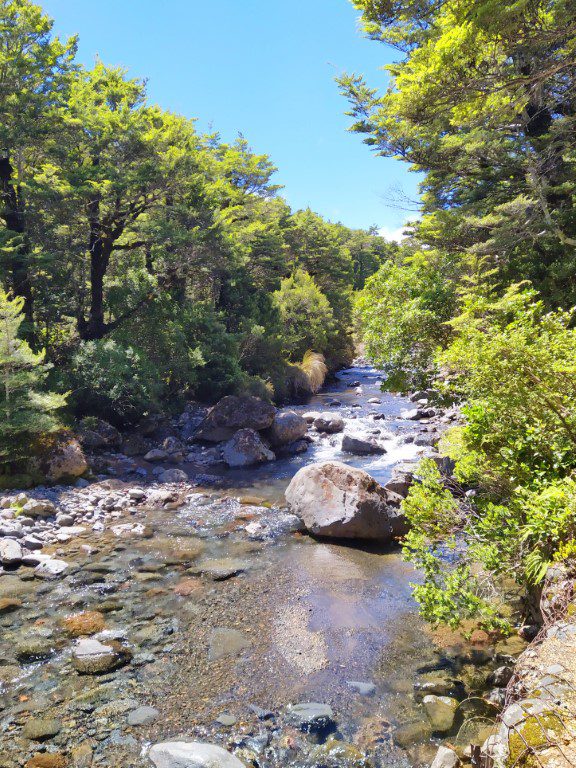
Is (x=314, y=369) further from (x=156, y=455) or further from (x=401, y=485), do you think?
(x=401, y=485)

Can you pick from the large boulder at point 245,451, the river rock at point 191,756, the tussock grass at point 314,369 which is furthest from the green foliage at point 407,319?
the tussock grass at point 314,369

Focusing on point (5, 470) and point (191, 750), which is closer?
point (191, 750)

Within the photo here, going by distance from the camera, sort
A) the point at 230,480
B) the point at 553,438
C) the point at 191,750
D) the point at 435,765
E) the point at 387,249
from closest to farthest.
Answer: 1. the point at 435,765
2. the point at 191,750
3. the point at 553,438
4. the point at 230,480
5. the point at 387,249

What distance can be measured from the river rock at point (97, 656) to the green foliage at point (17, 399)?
7769mm

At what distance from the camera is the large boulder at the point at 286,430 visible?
20.5 m

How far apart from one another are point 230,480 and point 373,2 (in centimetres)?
1344

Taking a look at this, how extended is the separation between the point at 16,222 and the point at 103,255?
3420 millimetres

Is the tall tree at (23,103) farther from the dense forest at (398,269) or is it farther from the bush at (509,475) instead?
the bush at (509,475)

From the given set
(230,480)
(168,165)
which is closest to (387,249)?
(168,165)

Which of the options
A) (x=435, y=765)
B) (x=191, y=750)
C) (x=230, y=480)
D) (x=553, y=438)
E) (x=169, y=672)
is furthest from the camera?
(x=230, y=480)

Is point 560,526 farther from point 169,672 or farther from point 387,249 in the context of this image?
point 387,249

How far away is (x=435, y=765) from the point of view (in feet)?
16.1

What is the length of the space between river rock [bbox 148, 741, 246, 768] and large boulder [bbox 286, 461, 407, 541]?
6252 mm

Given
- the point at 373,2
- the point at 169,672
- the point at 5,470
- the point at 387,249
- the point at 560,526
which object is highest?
the point at 387,249
